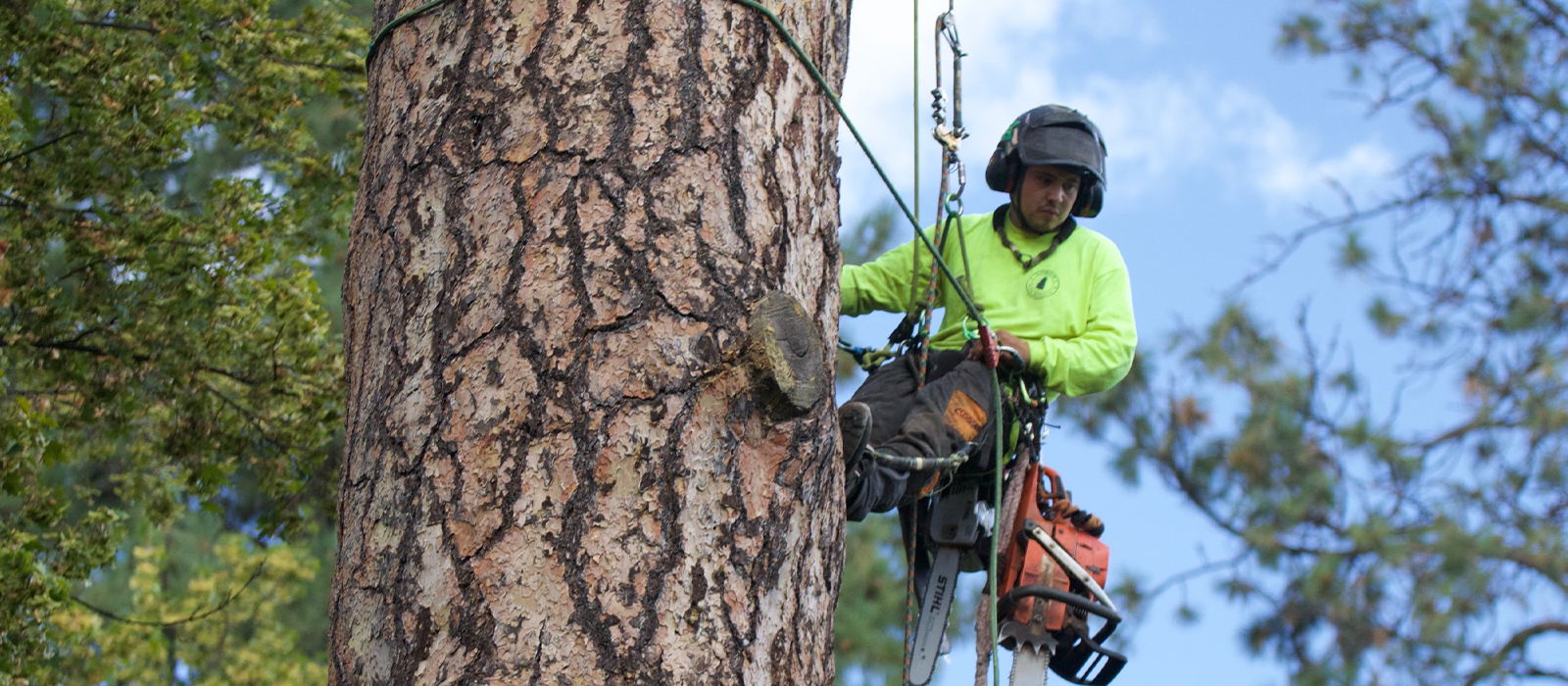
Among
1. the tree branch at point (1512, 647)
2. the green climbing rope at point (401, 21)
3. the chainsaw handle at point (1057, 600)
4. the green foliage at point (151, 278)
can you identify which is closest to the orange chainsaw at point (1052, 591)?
the chainsaw handle at point (1057, 600)

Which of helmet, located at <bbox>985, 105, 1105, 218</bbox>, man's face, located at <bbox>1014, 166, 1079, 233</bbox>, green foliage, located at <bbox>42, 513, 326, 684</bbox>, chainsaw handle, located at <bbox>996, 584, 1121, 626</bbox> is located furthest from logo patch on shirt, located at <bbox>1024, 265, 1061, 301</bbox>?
green foliage, located at <bbox>42, 513, 326, 684</bbox>

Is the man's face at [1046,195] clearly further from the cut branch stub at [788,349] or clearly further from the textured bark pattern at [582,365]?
the cut branch stub at [788,349]

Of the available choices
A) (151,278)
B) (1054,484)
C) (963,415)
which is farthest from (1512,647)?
(151,278)

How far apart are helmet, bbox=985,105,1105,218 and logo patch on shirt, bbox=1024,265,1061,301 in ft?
0.92

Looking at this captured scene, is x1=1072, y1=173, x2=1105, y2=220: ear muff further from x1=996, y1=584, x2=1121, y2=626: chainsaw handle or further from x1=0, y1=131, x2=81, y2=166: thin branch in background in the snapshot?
x1=0, y1=131, x2=81, y2=166: thin branch in background

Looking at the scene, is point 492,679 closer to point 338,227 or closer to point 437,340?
point 437,340

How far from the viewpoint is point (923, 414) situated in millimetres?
3787

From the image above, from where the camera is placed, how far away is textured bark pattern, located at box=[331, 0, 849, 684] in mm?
2150

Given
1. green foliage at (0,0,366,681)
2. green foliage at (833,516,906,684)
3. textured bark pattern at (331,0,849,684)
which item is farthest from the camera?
green foliage at (833,516,906,684)

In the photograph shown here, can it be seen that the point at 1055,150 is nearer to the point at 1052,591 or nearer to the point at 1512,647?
the point at 1052,591

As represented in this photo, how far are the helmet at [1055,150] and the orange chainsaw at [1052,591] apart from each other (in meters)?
0.78

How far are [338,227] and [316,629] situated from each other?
8.64m

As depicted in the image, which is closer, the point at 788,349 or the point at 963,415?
the point at 788,349

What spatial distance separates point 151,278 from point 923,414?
304 centimetres
